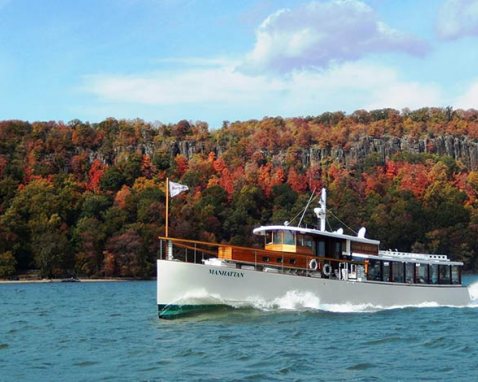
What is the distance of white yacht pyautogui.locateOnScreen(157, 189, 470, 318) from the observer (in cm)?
4381

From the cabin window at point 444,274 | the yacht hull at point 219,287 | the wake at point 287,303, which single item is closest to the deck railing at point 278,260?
the yacht hull at point 219,287

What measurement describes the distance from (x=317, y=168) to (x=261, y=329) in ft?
492

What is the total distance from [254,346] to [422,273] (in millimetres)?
20514

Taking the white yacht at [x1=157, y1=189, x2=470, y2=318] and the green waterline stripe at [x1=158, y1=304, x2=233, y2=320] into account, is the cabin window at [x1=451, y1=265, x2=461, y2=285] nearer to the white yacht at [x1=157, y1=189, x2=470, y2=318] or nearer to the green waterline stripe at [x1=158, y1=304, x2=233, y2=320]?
the white yacht at [x1=157, y1=189, x2=470, y2=318]

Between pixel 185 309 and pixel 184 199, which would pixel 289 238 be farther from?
pixel 184 199

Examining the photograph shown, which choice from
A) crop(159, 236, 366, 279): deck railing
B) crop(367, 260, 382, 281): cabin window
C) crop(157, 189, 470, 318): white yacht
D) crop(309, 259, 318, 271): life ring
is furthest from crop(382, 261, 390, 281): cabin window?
crop(309, 259, 318, 271): life ring

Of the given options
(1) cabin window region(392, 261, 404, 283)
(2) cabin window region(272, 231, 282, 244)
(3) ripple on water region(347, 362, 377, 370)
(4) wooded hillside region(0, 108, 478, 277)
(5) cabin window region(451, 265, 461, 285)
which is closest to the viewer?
(3) ripple on water region(347, 362, 377, 370)

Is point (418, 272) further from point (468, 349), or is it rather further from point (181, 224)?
point (181, 224)

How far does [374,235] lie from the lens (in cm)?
15088

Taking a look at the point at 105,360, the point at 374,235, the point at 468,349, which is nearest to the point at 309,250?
the point at 468,349

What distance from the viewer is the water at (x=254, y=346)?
29703mm

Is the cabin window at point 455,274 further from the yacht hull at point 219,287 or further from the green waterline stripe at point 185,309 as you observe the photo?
the green waterline stripe at point 185,309

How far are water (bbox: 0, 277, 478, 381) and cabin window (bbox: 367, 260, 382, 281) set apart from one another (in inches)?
104

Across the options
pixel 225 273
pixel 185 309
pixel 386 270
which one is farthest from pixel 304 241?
pixel 185 309
